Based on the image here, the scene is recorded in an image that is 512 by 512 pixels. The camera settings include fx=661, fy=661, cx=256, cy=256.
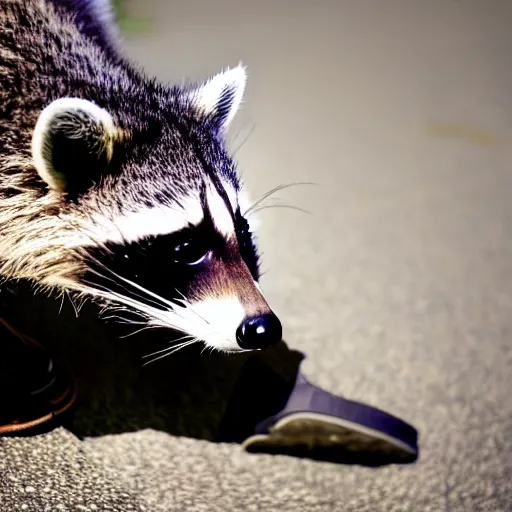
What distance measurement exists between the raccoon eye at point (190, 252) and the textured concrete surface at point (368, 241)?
1.85 feet

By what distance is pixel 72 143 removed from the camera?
4.32ft

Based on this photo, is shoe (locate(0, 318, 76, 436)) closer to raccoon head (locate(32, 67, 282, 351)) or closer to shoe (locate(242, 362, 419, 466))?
raccoon head (locate(32, 67, 282, 351))

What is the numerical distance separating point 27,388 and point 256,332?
2.14 feet

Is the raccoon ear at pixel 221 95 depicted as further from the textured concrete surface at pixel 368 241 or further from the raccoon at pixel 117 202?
the textured concrete surface at pixel 368 241

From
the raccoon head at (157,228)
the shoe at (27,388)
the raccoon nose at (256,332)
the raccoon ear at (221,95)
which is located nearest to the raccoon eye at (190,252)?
the raccoon head at (157,228)

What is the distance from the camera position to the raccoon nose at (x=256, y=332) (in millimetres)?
1393

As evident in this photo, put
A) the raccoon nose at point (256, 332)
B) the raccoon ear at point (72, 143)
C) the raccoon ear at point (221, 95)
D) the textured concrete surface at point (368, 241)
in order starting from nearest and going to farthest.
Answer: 1. the raccoon ear at point (72, 143)
2. the raccoon nose at point (256, 332)
3. the raccoon ear at point (221, 95)
4. the textured concrete surface at point (368, 241)

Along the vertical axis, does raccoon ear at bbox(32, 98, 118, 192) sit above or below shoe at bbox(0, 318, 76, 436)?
above

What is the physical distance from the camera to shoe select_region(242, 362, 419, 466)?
5.89 ft

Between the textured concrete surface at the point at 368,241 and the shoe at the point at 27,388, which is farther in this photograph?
the textured concrete surface at the point at 368,241

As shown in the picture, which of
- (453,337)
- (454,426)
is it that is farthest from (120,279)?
(453,337)

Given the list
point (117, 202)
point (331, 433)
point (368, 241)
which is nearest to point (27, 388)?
point (117, 202)

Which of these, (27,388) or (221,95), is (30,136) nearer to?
(221,95)

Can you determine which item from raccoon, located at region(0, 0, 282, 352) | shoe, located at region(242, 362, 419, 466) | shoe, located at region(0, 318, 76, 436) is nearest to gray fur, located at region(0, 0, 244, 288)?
raccoon, located at region(0, 0, 282, 352)
